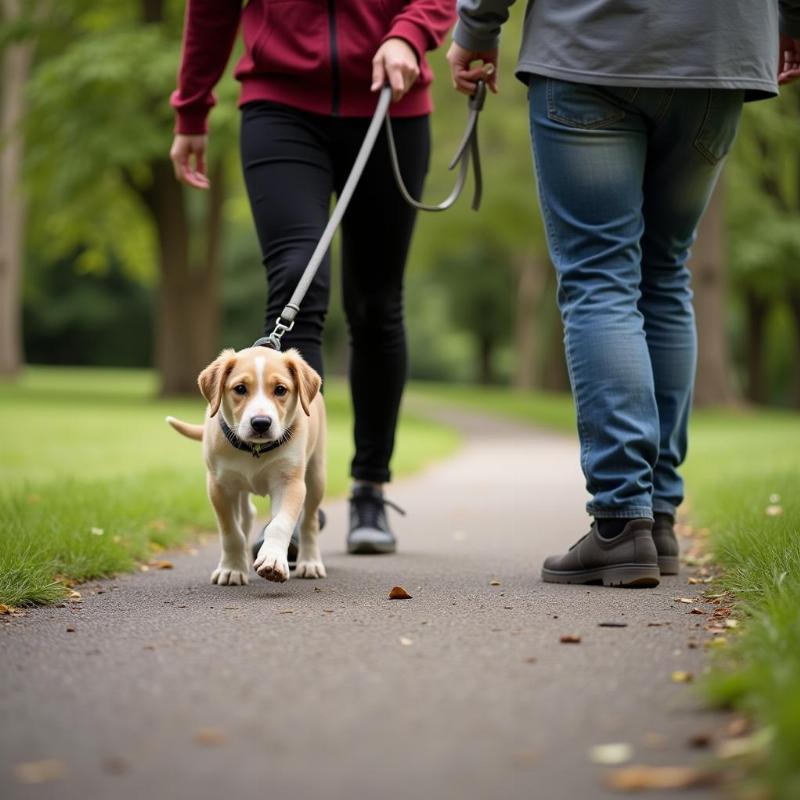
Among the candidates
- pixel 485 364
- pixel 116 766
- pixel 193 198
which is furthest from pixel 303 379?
pixel 485 364

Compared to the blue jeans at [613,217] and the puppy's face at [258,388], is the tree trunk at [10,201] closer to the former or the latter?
the puppy's face at [258,388]

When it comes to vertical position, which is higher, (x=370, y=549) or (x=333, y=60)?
(x=333, y=60)

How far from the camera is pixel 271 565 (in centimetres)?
343

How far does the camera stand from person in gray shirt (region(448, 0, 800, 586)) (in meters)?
3.57

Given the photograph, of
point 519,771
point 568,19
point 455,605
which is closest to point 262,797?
point 519,771

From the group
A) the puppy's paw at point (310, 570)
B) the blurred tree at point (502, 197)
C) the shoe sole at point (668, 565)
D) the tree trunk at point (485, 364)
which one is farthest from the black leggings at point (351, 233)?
the tree trunk at point (485, 364)

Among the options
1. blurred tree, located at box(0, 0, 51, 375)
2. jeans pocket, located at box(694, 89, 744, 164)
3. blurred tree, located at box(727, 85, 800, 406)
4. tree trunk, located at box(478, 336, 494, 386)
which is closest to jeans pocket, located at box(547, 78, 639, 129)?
jeans pocket, located at box(694, 89, 744, 164)

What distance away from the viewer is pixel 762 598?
2.81 m

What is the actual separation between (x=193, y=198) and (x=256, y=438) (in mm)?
33920

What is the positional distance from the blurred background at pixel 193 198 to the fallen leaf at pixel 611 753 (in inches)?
607

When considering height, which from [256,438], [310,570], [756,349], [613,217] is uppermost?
[613,217]

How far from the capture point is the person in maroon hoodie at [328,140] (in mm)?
4145

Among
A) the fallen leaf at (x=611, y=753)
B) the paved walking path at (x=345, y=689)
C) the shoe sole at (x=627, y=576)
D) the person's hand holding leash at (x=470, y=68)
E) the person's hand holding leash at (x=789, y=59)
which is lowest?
the shoe sole at (x=627, y=576)

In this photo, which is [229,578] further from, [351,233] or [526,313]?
[526,313]
